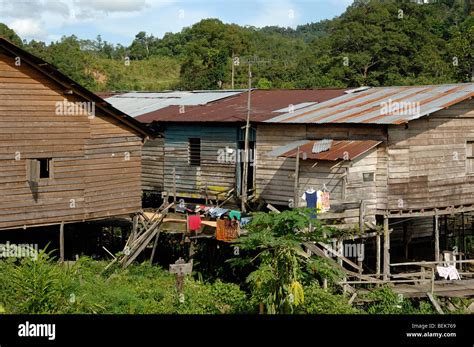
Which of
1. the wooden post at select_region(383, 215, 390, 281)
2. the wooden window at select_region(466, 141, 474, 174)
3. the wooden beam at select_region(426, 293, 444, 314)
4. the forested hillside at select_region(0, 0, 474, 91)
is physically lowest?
the wooden beam at select_region(426, 293, 444, 314)

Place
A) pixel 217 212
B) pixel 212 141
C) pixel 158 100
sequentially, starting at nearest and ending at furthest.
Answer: pixel 217 212
pixel 212 141
pixel 158 100

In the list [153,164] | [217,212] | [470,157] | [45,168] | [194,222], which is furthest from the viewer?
[153,164]

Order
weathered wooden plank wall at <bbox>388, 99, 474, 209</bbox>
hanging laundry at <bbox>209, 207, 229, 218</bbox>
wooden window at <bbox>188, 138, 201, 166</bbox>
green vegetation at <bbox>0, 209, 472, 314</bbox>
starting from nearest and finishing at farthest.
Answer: green vegetation at <bbox>0, 209, 472, 314</bbox> < weathered wooden plank wall at <bbox>388, 99, 474, 209</bbox> < hanging laundry at <bbox>209, 207, 229, 218</bbox> < wooden window at <bbox>188, 138, 201, 166</bbox>

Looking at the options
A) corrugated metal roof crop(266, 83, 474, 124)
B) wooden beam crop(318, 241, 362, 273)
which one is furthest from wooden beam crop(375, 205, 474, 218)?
corrugated metal roof crop(266, 83, 474, 124)

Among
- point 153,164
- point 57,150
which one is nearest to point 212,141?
point 153,164

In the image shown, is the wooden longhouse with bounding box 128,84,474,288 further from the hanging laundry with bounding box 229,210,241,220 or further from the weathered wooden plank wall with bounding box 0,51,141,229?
the weathered wooden plank wall with bounding box 0,51,141,229

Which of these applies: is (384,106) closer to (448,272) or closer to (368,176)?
(368,176)

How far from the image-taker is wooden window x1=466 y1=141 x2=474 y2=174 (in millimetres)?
24594

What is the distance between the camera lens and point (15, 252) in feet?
66.7

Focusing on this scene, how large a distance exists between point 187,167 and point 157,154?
1898 millimetres

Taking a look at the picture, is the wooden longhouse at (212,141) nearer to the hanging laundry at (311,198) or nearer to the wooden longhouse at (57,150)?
the hanging laundry at (311,198)

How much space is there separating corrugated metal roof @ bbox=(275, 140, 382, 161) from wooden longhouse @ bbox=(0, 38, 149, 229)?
480 cm

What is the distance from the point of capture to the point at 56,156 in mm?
21156

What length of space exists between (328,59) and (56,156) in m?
34.5
